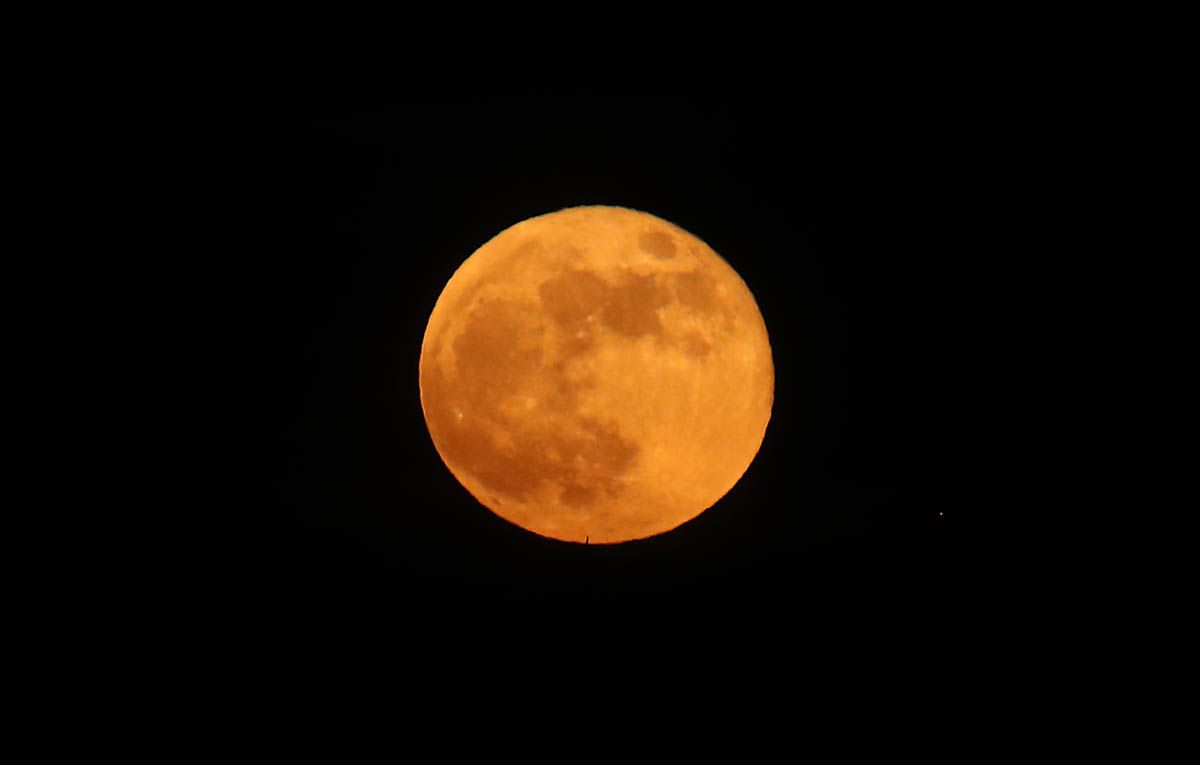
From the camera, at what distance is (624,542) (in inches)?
176

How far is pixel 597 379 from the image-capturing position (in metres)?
3.78

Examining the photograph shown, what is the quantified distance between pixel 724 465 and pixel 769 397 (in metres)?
0.53

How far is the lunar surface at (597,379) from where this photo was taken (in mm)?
3807

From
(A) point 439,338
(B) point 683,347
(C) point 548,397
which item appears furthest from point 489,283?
(B) point 683,347

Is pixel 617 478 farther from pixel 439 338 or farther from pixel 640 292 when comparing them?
pixel 439 338

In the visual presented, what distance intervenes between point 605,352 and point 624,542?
1.25 m

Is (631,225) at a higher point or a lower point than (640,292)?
higher

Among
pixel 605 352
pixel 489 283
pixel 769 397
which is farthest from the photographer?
pixel 769 397

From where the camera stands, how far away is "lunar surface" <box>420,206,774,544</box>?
381 centimetres

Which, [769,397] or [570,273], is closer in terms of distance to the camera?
[570,273]

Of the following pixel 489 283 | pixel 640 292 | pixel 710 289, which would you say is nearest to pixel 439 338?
pixel 489 283

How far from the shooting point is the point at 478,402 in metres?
3.96

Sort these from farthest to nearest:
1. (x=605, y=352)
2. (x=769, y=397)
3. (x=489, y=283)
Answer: (x=769, y=397) < (x=489, y=283) < (x=605, y=352)

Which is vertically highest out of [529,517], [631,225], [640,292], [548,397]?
[631,225]
